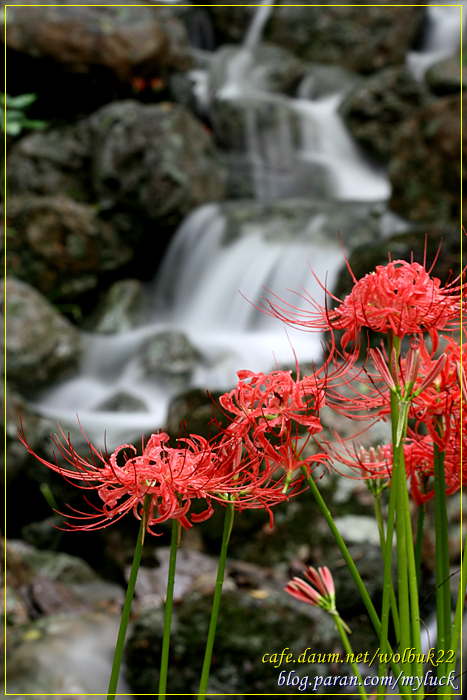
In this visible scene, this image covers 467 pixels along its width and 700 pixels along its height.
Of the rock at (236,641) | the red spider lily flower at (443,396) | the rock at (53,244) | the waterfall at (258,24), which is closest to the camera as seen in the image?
the red spider lily flower at (443,396)

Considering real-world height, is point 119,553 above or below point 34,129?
below

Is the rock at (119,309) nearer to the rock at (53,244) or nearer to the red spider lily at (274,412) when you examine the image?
the rock at (53,244)

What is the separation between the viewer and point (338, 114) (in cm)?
801

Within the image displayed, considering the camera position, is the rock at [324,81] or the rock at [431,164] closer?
the rock at [431,164]

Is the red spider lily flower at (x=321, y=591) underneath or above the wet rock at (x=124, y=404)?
above

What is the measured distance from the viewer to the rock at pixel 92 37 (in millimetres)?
6250

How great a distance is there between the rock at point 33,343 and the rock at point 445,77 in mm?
5547

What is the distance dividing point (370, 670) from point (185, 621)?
1.81 ft

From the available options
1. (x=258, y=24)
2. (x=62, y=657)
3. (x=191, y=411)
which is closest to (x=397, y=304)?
(x=62, y=657)

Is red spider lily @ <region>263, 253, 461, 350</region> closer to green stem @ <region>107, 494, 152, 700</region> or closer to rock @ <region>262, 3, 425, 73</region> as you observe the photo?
green stem @ <region>107, 494, 152, 700</region>

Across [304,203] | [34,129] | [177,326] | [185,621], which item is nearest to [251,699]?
[185,621]

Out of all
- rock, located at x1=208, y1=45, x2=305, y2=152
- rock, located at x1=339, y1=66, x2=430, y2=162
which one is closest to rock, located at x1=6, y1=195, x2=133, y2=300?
rock, located at x1=208, y1=45, x2=305, y2=152

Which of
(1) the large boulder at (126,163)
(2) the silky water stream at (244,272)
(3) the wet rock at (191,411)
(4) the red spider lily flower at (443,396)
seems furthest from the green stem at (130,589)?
(1) the large boulder at (126,163)

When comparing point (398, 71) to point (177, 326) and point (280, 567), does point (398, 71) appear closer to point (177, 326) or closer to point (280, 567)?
point (177, 326)
